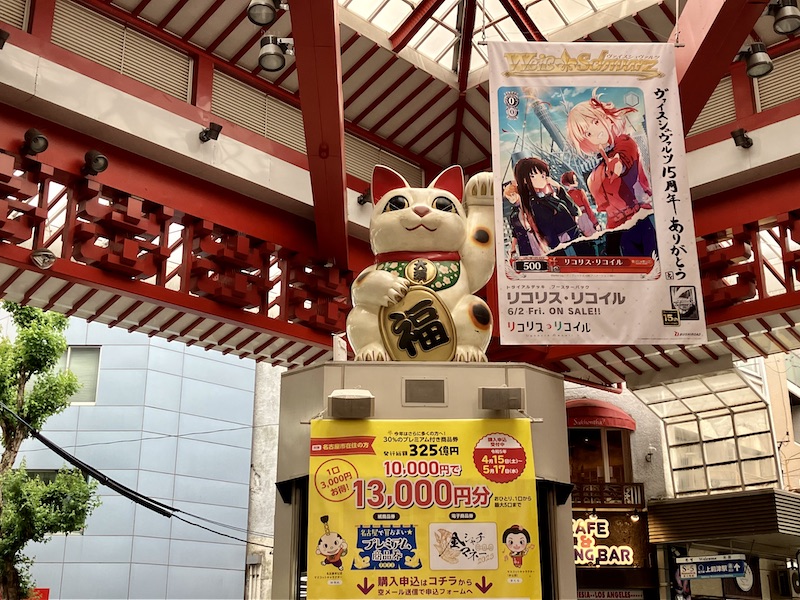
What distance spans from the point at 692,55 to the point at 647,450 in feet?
36.6

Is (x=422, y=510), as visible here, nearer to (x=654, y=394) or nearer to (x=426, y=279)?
(x=426, y=279)

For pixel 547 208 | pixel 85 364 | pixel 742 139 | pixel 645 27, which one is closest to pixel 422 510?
pixel 547 208

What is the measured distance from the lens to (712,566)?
48.9 feet

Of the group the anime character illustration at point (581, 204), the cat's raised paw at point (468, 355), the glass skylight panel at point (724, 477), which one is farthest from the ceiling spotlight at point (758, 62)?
the glass skylight panel at point (724, 477)

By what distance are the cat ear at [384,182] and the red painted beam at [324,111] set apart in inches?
49.4

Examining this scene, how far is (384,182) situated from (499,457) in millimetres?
2758

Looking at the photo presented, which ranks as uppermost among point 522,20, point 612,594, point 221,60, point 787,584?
point 522,20

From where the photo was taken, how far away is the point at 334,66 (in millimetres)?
8297

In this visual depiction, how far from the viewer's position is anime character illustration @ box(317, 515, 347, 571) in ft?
19.6

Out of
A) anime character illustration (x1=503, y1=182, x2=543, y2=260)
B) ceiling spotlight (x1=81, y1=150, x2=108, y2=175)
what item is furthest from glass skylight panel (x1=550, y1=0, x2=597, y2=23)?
ceiling spotlight (x1=81, y1=150, x2=108, y2=175)

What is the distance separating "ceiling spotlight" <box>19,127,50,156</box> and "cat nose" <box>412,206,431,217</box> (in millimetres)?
4109

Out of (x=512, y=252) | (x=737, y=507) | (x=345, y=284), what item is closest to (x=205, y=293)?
(x=345, y=284)

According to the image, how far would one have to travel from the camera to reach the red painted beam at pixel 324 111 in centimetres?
775

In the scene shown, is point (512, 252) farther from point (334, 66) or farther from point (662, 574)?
point (662, 574)
